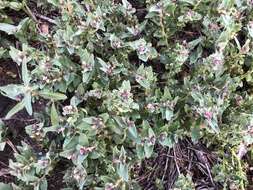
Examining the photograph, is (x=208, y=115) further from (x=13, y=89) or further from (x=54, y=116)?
(x=13, y=89)

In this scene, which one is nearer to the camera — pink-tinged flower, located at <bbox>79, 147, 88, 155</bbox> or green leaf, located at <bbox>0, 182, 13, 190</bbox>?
pink-tinged flower, located at <bbox>79, 147, 88, 155</bbox>

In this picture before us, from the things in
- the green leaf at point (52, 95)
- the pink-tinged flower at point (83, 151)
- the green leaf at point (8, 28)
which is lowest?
the pink-tinged flower at point (83, 151)

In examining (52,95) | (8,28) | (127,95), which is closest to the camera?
(127,95)

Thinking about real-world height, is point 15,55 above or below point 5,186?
above

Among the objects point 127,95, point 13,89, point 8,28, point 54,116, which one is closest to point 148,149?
point 127,95

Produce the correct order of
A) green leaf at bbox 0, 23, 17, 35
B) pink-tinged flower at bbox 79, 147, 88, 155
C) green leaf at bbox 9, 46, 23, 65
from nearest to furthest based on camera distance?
pink-tinged flower at bbox 79, 147, 88, 155 < green leaf at bbox 9, 46, 23, 65 < green leaf at bbox 0, 23, 17, 35

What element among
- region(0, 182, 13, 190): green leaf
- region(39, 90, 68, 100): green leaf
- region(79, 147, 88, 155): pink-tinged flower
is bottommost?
region(0, 182, 13, 190): green leaf

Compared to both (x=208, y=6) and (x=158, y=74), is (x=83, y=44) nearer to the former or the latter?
(x=158, y=74)

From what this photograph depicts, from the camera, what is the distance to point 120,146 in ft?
7.39

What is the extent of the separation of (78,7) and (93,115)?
50 centimetres

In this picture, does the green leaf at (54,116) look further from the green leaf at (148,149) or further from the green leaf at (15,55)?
the green leaf at (148,149)

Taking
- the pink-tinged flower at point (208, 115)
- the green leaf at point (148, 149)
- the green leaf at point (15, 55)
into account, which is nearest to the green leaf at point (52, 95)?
the green leaf at point (15, 55)

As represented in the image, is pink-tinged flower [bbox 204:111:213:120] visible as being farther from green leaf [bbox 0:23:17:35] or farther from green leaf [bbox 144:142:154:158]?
green leaf [bbox 0:23:17:35]

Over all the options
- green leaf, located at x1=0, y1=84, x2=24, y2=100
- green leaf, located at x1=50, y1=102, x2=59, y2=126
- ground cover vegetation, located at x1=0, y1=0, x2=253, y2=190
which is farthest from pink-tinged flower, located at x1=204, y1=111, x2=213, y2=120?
green leaf, located at x1=0, y1=84, x2=24, y2=100
